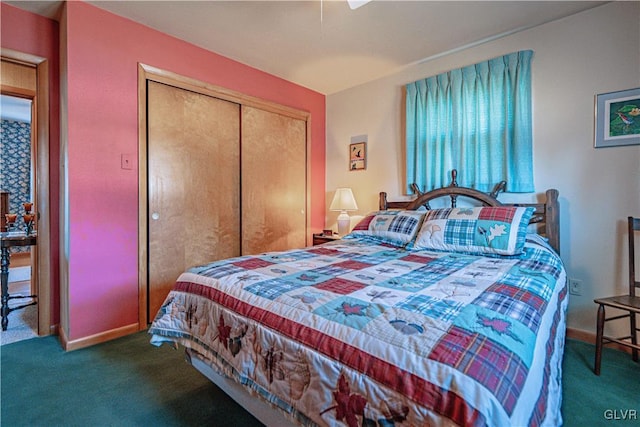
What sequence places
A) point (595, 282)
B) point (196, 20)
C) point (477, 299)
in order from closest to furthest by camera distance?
point (477, 299) < point (595, 282) < point (196, 20)

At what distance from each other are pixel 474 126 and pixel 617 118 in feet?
3.09

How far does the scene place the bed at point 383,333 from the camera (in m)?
0.74

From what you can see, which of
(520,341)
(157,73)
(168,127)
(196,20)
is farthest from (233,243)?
(520,341)

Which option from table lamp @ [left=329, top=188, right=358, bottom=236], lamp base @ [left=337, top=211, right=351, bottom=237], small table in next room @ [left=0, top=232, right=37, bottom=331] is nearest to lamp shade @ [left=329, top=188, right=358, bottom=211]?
table lamp @ [left=329, top=188, right=358, bottom=236]

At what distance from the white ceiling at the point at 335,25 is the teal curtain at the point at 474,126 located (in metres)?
0.31

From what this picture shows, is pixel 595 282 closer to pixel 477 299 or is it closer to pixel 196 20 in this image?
pixel 477 299

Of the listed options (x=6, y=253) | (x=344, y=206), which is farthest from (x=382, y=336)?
(x=6, y=253)

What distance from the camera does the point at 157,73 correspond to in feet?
8.54

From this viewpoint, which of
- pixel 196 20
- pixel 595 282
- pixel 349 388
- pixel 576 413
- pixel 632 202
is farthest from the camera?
pixel 196 20

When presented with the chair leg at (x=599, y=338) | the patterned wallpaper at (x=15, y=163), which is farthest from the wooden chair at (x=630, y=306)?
the patterned wallpaper at (x=15, y=163)

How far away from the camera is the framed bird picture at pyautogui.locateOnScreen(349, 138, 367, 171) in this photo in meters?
3.67

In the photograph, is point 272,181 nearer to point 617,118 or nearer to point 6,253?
point 6,253

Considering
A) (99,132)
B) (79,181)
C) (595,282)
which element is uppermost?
(99,132)

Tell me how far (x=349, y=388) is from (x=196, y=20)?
2.80 m
